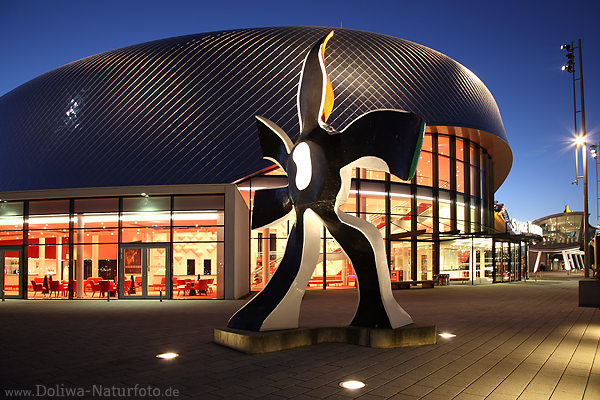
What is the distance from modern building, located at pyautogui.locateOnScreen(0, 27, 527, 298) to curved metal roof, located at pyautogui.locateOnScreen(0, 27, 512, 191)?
88 millimetres

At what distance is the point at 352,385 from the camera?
7.10 metres

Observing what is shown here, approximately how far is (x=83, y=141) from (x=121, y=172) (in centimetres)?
415

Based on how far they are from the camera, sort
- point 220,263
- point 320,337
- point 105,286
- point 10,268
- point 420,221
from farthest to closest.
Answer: point 420,221 < point 10,268 < point 220,263 < point 105,286 < point 320,337

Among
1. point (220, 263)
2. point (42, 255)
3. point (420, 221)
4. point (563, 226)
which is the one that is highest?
point (563, 226)

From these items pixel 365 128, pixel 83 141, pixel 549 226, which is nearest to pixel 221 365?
pixel 365 128

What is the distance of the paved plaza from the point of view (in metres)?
6.88

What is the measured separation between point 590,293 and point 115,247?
66.9ft

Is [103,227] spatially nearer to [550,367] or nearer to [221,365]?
[221,365]

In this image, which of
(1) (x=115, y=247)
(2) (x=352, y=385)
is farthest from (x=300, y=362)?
(1) (x=115, y=247)

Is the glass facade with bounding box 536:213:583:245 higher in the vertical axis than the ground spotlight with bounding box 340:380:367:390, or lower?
higher

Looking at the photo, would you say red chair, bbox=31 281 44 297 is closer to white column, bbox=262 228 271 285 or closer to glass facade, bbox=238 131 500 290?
glass facade, bbox=238 131 500 290

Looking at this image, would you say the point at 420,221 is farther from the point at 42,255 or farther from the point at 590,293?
the point at 42,255

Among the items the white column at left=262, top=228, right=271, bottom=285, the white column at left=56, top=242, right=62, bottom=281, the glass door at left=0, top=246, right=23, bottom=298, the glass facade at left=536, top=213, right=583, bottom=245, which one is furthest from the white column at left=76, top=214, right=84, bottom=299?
the glass facade at left=536, top=213, right=583, bottom=245

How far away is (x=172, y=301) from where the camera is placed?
21234mm
